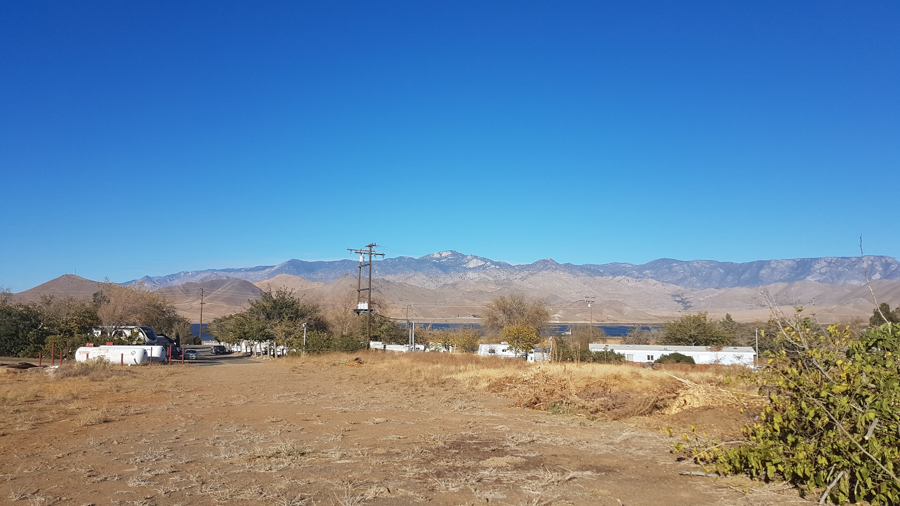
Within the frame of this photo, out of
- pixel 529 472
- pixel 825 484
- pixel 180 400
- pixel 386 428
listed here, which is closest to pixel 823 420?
pixel 825 484

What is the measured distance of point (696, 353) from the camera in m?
57.6

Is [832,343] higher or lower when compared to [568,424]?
higher

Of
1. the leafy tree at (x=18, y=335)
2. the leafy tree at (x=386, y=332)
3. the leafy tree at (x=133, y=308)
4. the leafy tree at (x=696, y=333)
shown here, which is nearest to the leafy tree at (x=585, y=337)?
the leafy tree at (x=696, y=333)

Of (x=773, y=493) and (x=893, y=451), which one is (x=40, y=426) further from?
(x=893, y=451)

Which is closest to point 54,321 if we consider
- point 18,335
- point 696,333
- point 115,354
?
point 18,335

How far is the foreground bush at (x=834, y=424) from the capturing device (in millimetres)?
6781

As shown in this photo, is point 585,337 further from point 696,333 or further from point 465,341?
point 465,341

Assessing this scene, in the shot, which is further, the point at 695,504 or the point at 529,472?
the point at 529,472

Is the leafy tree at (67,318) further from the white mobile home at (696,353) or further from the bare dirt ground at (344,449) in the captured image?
the white mobile home at (696,353)

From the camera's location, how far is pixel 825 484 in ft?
24.4

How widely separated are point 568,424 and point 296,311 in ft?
161

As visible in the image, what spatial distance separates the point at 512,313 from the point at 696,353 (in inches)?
1480

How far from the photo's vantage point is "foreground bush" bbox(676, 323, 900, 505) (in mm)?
6781

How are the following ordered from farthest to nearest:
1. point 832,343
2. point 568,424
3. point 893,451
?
point 568,424 → point 832,343 → point 893,451
